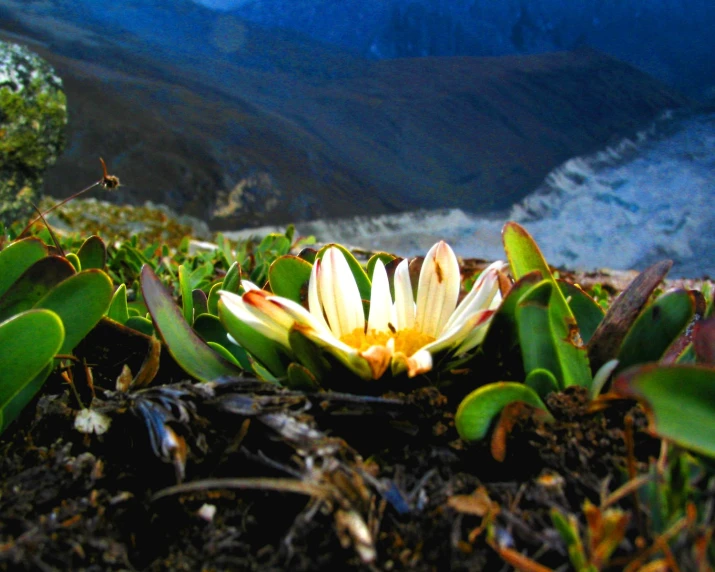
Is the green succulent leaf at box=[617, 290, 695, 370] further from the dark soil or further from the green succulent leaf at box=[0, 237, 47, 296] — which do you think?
the green succulent leaf at box=[0, 237, 47, 296]

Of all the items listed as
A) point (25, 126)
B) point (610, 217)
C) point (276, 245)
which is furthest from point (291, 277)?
point (610, 217)

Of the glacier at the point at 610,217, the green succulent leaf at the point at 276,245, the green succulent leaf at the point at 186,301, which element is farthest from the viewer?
the glacier at the point at 610,217

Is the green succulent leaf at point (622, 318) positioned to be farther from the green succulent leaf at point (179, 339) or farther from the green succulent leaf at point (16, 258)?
the green succulent leaf at point (16, 258)

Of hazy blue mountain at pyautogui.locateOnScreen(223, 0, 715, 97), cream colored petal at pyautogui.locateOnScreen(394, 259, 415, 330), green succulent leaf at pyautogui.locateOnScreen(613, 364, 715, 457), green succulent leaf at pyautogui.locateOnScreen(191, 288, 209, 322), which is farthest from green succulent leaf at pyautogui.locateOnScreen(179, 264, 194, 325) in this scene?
hazy blue mountain at pyautogui.locateOnScreen(223, 0, 715, 97)

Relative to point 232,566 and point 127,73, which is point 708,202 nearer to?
point 127,73

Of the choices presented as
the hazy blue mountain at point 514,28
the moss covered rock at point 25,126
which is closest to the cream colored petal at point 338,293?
the moss covered rock at point 25,126
